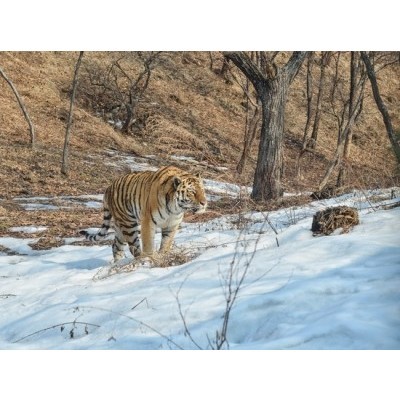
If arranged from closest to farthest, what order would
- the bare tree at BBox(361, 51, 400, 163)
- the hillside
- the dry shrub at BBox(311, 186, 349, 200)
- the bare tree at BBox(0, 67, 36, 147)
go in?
1. the bare tree at BBox(361, 51, 400, 163)
2. the dry shrub at BBox(311, 186, 349, 200)
3. the hillside
4. the bare tree at BBox(0, 67, 36, 147)

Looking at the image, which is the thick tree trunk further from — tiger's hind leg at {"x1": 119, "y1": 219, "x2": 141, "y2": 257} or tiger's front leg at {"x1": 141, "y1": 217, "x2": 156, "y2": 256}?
tiger's front leg at {"x1": 141, "y1": 217, "x2": 156, "y2": 256}

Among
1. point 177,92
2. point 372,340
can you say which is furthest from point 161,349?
point 177,92

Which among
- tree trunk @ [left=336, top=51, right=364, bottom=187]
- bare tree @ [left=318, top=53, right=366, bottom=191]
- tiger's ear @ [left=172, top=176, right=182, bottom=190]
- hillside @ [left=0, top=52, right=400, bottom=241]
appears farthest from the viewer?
hillside @ [left=0, top=52, right=400, bottom=241]

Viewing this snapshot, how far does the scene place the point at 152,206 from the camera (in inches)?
236

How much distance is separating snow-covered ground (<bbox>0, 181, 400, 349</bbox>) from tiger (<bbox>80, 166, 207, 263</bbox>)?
427 mm

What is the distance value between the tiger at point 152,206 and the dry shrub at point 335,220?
1168 millimetres

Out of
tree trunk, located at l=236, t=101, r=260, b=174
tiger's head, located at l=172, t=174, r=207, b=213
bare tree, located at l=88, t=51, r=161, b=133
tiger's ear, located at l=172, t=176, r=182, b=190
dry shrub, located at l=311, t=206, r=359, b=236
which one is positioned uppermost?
bare tree, located at l=88, t=51, r=161, b=133

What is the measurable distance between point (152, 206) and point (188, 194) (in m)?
0.36

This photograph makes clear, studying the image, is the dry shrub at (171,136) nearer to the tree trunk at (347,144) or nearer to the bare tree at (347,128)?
the bare tree at (347,128)

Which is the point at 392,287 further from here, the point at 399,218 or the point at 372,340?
the point at 399,218

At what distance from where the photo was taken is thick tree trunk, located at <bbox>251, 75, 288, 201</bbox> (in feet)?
29.5

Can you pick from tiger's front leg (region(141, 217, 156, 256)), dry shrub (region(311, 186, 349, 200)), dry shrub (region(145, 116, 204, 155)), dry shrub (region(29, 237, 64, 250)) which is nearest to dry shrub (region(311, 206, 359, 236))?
tiger's front leg (region(141, 217, 156, 256))
